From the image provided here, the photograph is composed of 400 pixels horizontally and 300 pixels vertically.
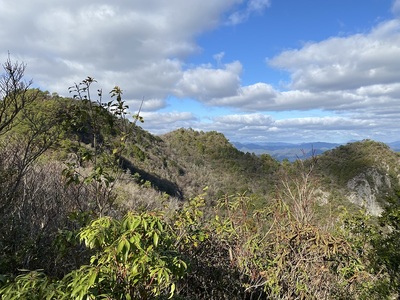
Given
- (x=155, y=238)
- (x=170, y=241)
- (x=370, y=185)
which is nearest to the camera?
(x=155, y=238)

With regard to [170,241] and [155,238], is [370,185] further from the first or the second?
[155,238]

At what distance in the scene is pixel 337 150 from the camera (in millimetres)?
64125

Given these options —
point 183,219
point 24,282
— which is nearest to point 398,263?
point 183,219

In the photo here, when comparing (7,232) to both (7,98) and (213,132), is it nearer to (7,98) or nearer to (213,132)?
(7,98)

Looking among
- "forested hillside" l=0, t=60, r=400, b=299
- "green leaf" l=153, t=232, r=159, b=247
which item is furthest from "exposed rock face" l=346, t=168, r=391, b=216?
"green leaf" l=153, t=232, r=159, b=247

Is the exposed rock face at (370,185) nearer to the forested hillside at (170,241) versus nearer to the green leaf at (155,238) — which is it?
the forested hillside at (170,241)

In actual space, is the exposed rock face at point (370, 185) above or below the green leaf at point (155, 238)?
below

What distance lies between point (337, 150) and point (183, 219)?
6659 cm

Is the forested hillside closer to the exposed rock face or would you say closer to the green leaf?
the green leaf

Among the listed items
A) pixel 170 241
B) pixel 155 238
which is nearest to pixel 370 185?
pixel 170 241

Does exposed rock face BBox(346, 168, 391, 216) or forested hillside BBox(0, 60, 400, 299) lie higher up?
forested hillside BBox(0, 60, 400, 299)

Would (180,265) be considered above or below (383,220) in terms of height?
above

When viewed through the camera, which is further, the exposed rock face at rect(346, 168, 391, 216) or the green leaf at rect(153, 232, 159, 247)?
the exposed rock face at rect(346, 168, 391, 216)

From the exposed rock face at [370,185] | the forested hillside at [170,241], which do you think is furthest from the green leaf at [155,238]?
the exposed rock face at [370,185]
